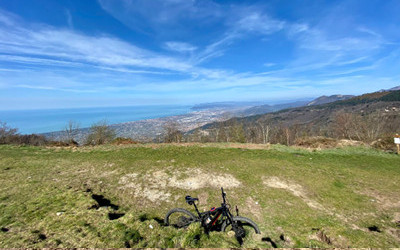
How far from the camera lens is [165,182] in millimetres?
8734

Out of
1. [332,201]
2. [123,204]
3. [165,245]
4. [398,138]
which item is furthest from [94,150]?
[398,138]

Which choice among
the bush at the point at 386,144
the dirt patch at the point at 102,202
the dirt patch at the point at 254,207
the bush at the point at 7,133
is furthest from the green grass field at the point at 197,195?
the bush at the point at 7,133

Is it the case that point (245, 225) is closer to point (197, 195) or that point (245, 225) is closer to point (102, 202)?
point (197, 195)

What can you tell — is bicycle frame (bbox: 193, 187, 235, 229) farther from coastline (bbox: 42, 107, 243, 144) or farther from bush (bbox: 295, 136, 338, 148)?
coastline (bbox: 42, 107, 243, 144)

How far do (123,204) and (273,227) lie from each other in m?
5.38

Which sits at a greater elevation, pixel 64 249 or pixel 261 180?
pixel 64 249

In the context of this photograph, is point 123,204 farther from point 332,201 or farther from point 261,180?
point 332,201

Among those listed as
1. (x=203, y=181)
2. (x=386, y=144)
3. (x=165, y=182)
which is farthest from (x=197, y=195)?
(x=386, y=144)

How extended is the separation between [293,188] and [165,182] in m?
6.11

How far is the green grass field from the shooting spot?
14.1ft

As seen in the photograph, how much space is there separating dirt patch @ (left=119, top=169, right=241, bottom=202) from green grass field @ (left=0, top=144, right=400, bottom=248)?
5 centimetres

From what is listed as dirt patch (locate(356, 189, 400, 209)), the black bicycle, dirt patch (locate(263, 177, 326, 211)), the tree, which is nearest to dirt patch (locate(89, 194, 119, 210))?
the black bicycle

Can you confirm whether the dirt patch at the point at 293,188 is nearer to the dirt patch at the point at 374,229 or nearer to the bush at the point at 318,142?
the dirt patch at the point at 374,229

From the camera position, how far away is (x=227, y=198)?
7.14 metres
